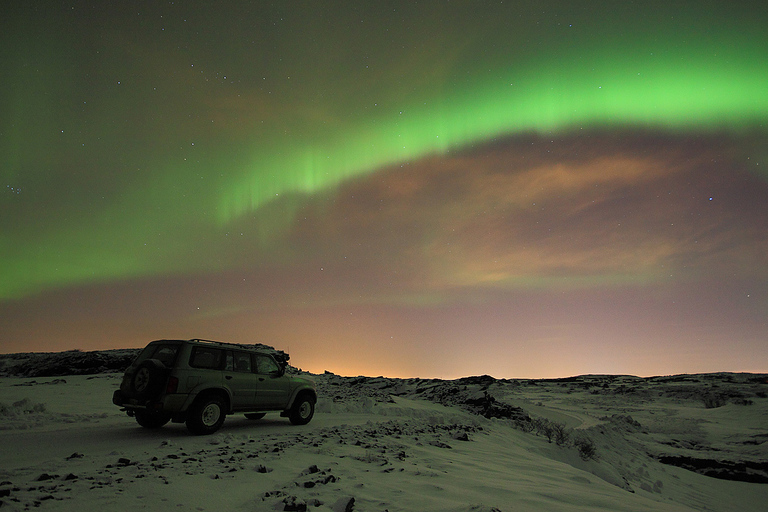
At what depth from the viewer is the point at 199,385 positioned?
986cm

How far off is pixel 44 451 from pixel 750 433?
2413 centimetres

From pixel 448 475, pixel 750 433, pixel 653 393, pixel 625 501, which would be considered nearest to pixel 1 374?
pixel 448 475

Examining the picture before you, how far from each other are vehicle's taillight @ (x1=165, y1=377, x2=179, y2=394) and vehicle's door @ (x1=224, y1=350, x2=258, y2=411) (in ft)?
4.37

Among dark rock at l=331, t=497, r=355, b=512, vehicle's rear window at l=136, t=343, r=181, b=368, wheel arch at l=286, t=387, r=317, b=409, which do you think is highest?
vehicle's rear window at l=136, t=343, r=181, b=368

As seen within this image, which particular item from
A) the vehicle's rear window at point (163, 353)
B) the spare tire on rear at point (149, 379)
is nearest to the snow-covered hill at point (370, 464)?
the spare tire on rear at point (149, 379)

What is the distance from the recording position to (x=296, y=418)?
40.8 feet

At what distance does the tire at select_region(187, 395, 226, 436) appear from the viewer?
961 centimetres

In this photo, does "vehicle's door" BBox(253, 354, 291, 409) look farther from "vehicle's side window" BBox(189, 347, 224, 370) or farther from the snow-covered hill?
"vehicle's side window" BBox(189, 347, 224, 370)

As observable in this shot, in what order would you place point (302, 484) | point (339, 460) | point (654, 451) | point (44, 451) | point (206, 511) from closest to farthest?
point (206, 511) → point (302, 484) → point (339, 460) → point (44, 451) → point (654, 451)

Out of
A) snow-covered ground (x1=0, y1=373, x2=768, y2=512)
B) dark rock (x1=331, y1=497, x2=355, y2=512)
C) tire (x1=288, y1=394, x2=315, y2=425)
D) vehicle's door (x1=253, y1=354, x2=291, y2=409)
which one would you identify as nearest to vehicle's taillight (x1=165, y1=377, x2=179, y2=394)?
snow-covered ground (x1=0, y1=373, x2=768, y2=512)

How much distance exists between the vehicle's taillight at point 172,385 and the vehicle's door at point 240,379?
1333 millimetres

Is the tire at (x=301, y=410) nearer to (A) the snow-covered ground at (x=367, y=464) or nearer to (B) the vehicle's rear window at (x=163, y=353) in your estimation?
(A) the snow-covered ground at (x=367, y=464)

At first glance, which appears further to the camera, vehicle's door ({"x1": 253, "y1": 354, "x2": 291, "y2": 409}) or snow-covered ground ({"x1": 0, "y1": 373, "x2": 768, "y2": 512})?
vehicle's door ({"x1": 253, "y1": 354, "x2": 291, "y2": 409})

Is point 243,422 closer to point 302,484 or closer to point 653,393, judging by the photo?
point 302,484
